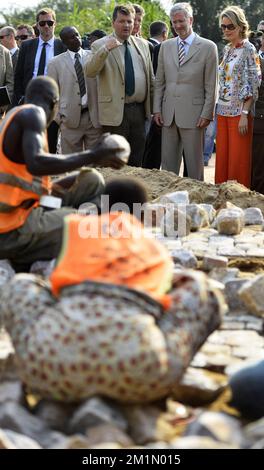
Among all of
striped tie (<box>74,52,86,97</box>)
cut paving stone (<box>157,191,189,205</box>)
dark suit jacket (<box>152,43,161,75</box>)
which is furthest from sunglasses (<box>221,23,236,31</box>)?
cut paving stone (<box>157,191,189,205</box>)

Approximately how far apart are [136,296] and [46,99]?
2184 millimetres

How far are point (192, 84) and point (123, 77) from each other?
0.71 metres

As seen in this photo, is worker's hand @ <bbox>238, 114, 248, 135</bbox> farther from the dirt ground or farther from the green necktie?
the green necktie

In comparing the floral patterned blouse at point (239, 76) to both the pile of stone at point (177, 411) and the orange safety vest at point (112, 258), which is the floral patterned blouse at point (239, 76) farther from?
the orange safety vest at point (112, 258)

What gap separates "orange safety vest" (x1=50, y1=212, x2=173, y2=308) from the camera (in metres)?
3.75

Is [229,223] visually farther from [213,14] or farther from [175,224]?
[213,14]

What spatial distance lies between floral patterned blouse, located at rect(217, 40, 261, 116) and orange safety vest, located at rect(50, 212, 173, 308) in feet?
16.3

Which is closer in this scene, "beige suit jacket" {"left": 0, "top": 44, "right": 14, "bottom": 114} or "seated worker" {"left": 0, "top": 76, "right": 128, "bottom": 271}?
"seated worker" {"left": 0, "top": 76, "right": 128, "bottom": 271}

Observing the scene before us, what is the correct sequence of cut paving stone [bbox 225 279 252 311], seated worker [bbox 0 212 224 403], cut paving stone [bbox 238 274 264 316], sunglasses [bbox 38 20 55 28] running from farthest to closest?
1. sunglasses [bbox 38 20 55 28]
2. cut paving stone [bbox 225 279 252 311]
3. cut paving stone [bbox 238 274 264 316]
4. seated worker [bbox 0 212 224 403]

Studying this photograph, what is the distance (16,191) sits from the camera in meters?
5.57

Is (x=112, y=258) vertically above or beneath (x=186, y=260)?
above

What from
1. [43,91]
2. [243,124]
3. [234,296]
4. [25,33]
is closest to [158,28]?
[243,124]

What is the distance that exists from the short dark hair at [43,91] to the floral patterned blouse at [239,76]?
11.7 ft

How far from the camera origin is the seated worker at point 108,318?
11.6ft
